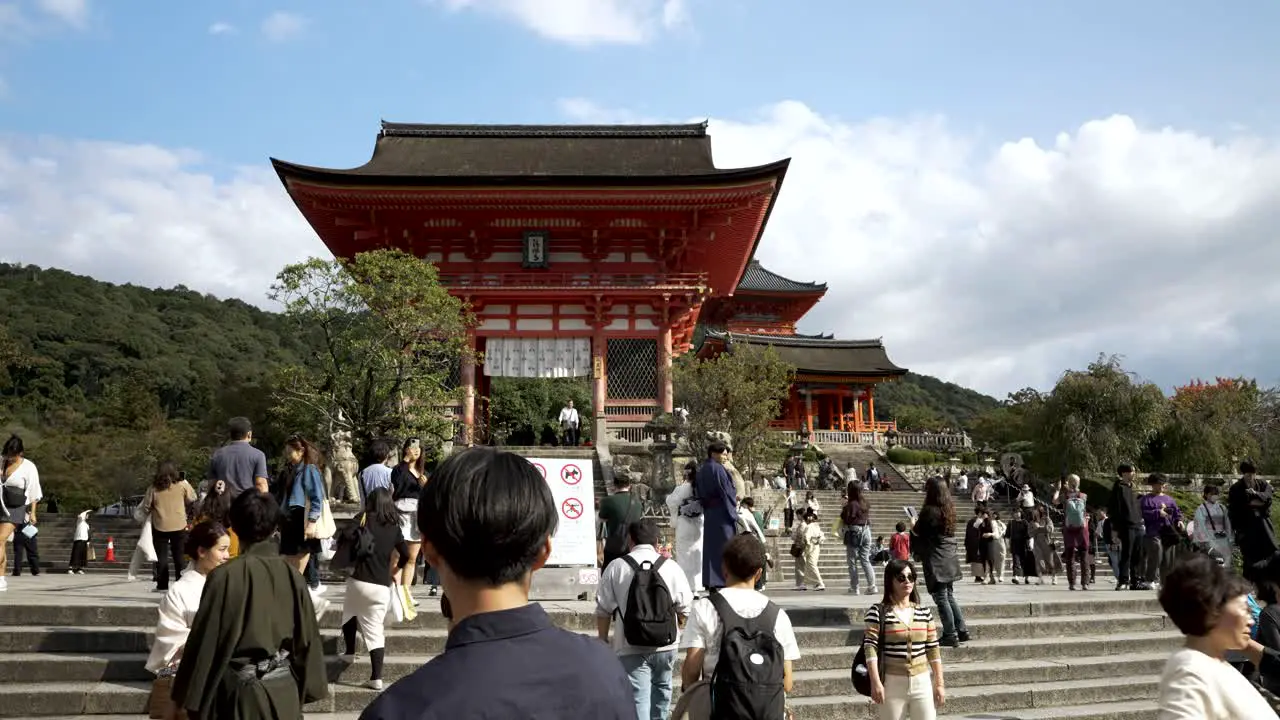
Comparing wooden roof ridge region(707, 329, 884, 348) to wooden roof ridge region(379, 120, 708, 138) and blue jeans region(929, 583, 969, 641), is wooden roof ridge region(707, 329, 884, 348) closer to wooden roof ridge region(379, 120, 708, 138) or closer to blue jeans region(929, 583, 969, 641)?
wooden roof ridge region(379, 120, 708, 138)

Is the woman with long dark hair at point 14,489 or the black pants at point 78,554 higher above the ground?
the woman with long dark hair at point 14,489

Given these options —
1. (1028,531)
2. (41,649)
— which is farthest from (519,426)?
(41,649)

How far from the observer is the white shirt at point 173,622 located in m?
4.48

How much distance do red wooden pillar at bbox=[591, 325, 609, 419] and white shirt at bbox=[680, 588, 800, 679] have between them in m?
20.5

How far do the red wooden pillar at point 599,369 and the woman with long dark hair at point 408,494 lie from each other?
54.2 feet

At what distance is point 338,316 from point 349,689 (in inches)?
473

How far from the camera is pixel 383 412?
17.5m

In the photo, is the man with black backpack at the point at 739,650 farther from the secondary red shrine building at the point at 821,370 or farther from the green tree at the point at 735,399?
the secondary red shrine building at the point at 821,370

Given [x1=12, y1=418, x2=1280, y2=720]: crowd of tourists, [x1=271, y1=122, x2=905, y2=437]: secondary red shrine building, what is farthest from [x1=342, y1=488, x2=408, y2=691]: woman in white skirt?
[x1=271, y1=122, x2=905, y2=437]: secondary red shrine building

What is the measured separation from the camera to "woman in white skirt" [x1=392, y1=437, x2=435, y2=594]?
817 cm

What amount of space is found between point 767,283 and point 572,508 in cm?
4019

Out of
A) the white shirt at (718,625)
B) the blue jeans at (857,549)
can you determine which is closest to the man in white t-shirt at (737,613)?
the white shirt at (718,625)

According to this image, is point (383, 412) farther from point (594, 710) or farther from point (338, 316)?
point (594, 710)

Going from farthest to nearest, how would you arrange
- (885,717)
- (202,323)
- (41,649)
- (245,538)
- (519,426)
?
(202,323) < (519,426) < (41,649) < (885,717) < (245,538)
